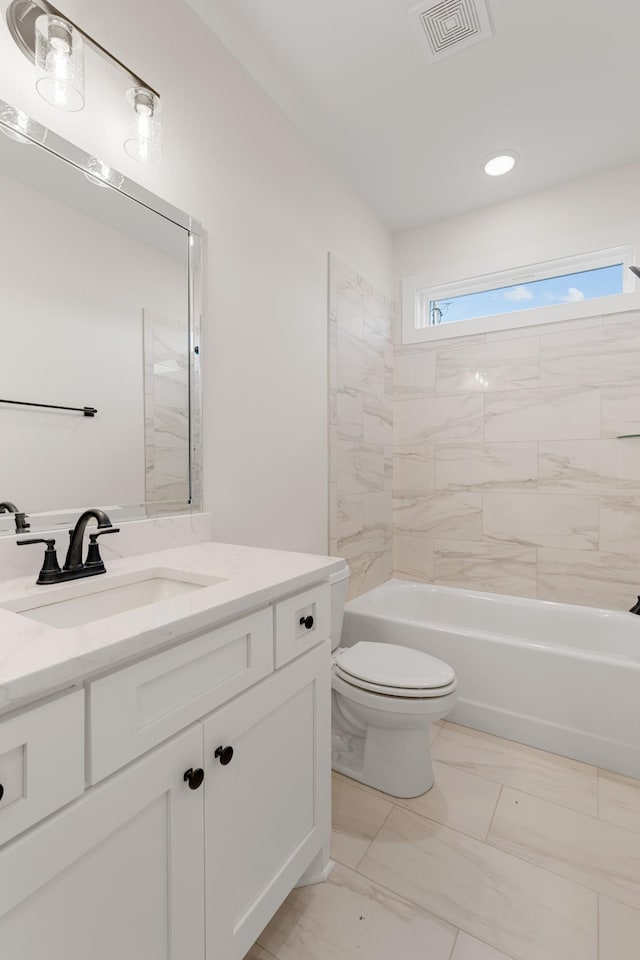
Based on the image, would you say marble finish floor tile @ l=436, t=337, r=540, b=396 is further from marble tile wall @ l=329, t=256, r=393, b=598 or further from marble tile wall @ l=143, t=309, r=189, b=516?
marble tile wall @ l=143, t=309, r=189, b=516

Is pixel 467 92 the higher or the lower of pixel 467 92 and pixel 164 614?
the higher

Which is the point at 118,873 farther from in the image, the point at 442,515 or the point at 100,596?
the point at 442,515

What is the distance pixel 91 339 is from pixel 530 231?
2.50 m

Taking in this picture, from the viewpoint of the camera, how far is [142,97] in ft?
4.26

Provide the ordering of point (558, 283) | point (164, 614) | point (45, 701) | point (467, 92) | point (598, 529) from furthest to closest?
point (558, 283)
point (598, 529)
point (467, 92)
point (164, 614)
point (45, 701)

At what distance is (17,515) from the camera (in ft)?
3.61

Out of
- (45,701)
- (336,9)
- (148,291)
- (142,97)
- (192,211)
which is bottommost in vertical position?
(45,701)

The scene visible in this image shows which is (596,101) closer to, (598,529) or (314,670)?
(598,529)

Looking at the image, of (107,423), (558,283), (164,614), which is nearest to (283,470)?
(107,423)

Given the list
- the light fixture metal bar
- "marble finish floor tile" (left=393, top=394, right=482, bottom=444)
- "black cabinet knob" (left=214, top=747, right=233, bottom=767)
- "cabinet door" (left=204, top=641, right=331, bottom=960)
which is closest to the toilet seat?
"cabinet door" (left=204, top=641, right=331, bottom=960)

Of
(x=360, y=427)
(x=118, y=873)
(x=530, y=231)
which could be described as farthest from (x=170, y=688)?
(x=530, y=231)

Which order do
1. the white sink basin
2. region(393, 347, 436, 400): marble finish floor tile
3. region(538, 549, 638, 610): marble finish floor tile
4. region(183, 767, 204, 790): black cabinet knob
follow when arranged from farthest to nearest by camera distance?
1. region(393, 347, 436, 400): marble finish floor tile
2. region(538, 549, 638, 610): marble finish floor tile
3. the white sink basin
4. region(183, 767, 204, 790): black cabinet knob

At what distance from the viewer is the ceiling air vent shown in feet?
5.08

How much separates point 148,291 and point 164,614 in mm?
1056
